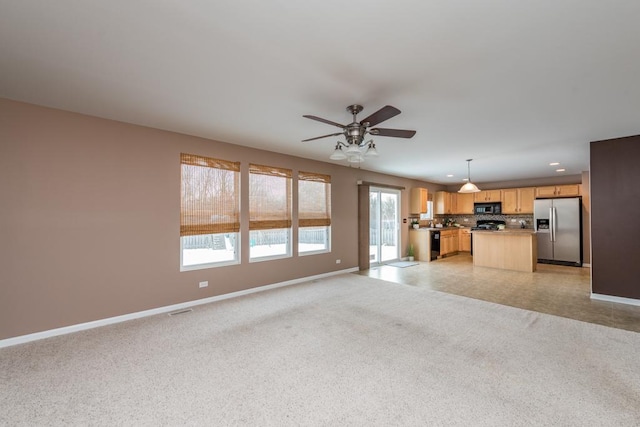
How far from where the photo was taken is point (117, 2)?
5.48 ft

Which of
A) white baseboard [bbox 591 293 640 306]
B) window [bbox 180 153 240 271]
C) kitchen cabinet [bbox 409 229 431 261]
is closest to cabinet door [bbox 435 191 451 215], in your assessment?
kitchen cabinet [bbox 409 229 431 261]

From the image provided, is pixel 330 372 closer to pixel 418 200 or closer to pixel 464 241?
pixel 418 200

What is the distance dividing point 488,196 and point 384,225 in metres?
4.17

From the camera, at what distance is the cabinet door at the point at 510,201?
28.8ft

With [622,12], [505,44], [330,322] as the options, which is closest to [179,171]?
[330,322]

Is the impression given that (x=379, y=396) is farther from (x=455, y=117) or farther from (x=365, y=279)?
(x=365, y=279)

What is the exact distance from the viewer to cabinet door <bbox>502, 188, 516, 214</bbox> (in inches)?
346

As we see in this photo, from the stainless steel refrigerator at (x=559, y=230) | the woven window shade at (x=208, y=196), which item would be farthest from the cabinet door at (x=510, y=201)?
the woven window shade at (x=208, y=196)

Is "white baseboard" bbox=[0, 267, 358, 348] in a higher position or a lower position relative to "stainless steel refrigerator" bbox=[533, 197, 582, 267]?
lower

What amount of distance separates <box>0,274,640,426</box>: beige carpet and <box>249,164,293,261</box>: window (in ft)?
5.10

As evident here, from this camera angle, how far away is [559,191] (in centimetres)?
799

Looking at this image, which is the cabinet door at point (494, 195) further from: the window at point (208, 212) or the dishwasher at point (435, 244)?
the window at point (208, 212)

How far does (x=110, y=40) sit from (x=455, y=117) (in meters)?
3.56

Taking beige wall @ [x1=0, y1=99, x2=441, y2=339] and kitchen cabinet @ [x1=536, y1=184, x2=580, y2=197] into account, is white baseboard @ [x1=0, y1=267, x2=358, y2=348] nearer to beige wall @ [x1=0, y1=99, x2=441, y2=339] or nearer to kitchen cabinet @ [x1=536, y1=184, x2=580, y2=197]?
beige wall @ [x1=0, y1=99, x2=441, y2=339]
